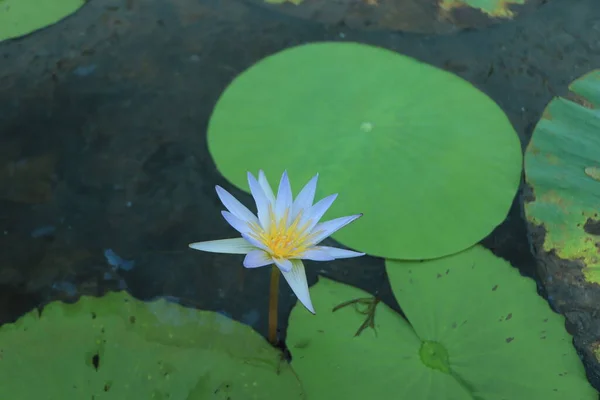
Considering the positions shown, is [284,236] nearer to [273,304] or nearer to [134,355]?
[273,304]

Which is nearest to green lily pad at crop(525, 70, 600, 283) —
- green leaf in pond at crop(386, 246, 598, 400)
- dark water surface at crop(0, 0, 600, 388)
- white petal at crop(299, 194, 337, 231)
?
dark water surface at crop(0, 0, 600, 388)

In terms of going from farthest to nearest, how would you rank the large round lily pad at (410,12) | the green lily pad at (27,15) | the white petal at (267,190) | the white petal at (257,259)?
the large round lily pad at (410,12), the green lily pad at (27,15), the white petal at (267,190), the white petal at (257,259)

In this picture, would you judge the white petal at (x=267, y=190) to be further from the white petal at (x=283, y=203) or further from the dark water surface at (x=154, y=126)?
the dark water surface at (x=154, y=126)

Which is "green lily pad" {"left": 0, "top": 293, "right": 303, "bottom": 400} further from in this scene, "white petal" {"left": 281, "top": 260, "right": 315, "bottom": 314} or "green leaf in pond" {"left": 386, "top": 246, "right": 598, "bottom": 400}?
"green leaf in pond" {"left": 386, "top": 246, "right": 598, "bottom": 400}

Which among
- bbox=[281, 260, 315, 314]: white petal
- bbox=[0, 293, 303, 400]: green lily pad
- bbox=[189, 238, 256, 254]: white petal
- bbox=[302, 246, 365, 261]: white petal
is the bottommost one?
bbox=[0, 293, 303, 400]: green lily pad

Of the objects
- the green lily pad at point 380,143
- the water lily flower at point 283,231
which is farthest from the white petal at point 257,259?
→ the green lily pad at point 380,143

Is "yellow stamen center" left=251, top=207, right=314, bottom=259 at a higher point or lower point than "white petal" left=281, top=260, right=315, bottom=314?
higher

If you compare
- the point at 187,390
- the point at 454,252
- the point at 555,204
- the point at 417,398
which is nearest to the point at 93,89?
the point at 187,390
